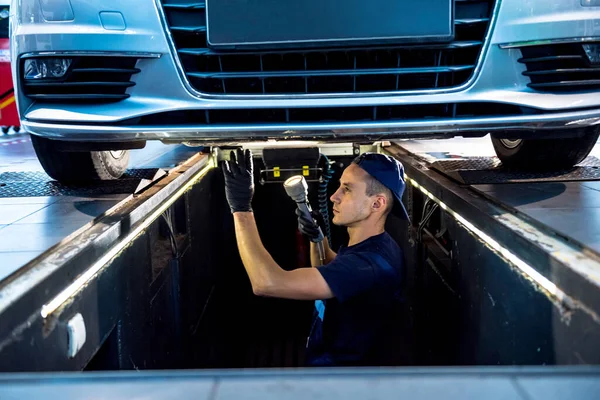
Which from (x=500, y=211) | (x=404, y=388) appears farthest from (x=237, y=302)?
(x=404, y=388)

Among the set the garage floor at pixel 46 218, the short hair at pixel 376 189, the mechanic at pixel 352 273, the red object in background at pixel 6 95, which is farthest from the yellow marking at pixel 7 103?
the short hair at pixel 376 189

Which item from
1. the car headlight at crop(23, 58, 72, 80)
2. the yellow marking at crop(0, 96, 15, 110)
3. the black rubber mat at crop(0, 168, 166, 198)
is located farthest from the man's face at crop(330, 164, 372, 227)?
the yellow marking at crop(0, 96, 15, 110)

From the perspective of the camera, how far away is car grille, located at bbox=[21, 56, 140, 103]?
1.80 metres

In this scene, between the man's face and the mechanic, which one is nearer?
the mechanic

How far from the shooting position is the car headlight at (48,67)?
5.98 ft

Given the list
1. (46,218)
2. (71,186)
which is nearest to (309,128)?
(46,218)

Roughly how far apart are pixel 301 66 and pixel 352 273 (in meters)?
0.74

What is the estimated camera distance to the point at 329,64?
183cm

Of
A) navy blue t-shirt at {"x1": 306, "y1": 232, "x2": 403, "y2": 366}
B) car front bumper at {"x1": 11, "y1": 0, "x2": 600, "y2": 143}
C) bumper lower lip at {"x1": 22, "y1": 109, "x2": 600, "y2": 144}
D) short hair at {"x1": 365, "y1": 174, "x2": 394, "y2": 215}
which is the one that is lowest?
navy blue t-shirt at {"x1": 306, "y1": 232, "x2": 403, "y2": 366}

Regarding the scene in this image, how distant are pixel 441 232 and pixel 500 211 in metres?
0.65

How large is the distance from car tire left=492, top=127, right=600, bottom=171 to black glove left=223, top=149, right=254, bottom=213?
1.20 metres

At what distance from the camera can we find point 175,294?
2729 mm

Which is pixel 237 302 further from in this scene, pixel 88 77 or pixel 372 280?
pixel 88 77

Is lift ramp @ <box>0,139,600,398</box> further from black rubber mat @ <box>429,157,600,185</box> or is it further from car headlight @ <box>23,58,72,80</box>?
car headlight @ <box>23,58,72,80</box>
